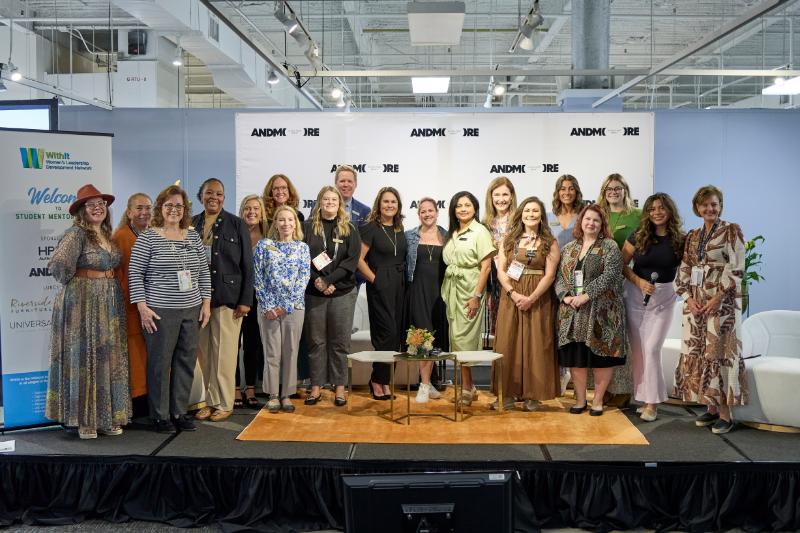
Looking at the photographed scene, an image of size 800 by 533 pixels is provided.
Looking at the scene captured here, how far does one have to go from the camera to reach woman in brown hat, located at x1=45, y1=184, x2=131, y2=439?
4270 millimetres

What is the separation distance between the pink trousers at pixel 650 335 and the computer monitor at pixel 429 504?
3022mm

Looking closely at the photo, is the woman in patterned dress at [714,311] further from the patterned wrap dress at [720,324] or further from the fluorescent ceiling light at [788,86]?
the fluorescent ceiling light at [788,86]

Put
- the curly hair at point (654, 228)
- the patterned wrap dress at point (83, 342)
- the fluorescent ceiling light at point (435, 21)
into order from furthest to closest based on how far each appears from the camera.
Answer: the fluorescent ceiling light at point (435, 21), the curly hair at point (654, 228), the patterned wrap dress at point (83, 342)

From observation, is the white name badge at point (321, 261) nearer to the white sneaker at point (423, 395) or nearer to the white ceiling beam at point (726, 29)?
the white sneaker at point (423, 395)

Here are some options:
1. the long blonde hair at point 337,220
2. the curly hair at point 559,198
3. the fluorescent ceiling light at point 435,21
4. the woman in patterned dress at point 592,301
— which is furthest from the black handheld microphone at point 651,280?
the fluorescent ceiling light at point 435,21

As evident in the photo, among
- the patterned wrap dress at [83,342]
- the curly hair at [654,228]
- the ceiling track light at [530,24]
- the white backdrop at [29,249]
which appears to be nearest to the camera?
the patterned wrap dress at [83,342]

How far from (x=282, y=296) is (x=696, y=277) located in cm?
253

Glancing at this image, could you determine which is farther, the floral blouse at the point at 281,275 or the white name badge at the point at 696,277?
the floral blouse at the point at 281,275

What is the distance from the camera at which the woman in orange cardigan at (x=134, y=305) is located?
4.52 metres

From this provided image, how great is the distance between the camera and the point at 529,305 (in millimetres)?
4809

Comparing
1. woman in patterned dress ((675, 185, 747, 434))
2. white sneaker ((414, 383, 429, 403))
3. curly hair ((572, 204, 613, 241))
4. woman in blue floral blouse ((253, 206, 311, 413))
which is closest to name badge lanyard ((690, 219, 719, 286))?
woman in patterned dress ((675, 185, 747, 434))

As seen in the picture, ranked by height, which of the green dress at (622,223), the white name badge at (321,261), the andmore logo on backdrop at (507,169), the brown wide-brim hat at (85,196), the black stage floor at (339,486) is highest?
the andmore logo on backdrop at (507,169)

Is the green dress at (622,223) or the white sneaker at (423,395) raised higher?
the green dress at (622,223)

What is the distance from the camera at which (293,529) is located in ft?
12.4
